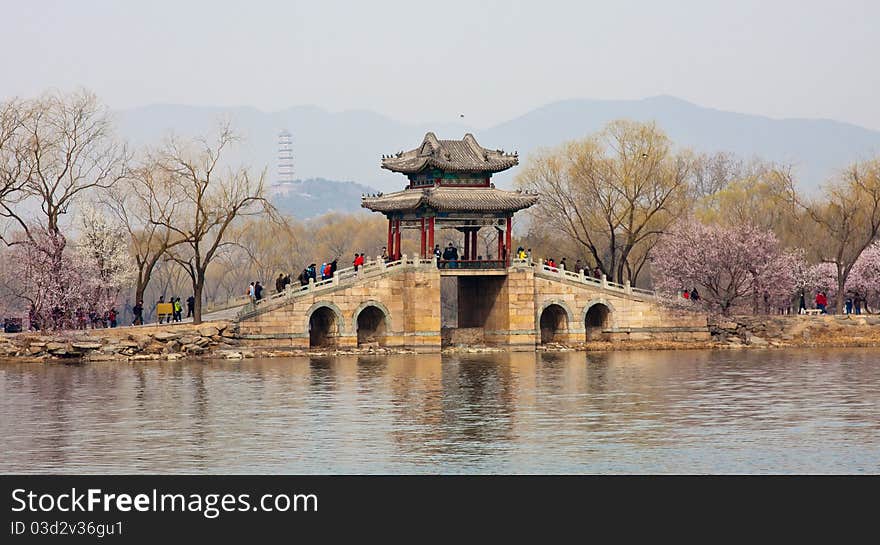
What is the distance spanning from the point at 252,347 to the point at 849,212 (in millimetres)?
30424

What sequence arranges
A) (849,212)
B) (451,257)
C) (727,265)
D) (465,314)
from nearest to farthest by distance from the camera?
(451,257) → (727,265) → (465,314) → (849,212)

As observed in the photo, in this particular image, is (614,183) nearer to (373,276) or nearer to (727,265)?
(727,265)

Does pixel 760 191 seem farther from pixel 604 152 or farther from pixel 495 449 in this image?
pixel 495 449

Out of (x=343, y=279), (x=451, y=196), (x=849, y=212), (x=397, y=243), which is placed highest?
(x=451, y=196)

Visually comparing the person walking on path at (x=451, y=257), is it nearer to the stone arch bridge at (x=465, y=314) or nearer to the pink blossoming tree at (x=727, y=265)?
the stone arch bridge at (x=465, y=314)

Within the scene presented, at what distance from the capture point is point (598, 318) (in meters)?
66.2

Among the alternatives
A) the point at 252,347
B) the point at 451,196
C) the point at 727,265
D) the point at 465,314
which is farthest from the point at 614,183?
the point at 252,347

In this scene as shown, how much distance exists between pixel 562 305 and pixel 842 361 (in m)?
12.9

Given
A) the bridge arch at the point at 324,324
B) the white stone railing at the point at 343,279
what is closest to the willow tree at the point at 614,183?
the white stone railing at the point at 343,279

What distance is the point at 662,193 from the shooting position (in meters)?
72.4

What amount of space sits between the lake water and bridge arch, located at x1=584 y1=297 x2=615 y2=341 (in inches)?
273

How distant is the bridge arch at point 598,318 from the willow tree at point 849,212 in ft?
37.0

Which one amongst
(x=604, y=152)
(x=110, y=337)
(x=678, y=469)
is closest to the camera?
(x=678, y=469)
